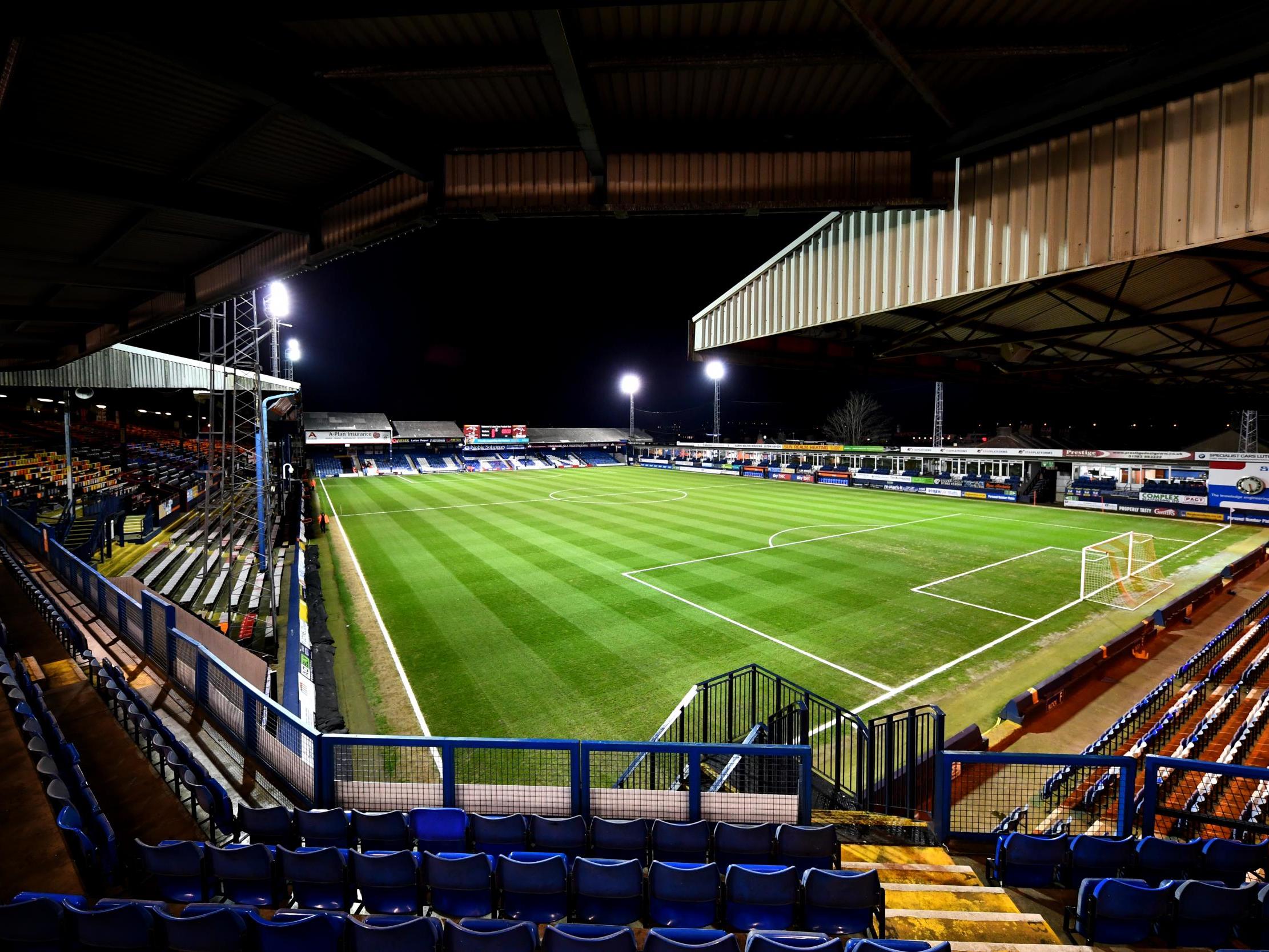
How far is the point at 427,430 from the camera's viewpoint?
7188cm

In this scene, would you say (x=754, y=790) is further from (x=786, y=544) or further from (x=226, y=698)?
(x=786, y=544)

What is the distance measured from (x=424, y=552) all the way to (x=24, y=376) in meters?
15.1

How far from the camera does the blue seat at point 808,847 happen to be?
16.9ft

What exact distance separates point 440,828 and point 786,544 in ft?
64.4

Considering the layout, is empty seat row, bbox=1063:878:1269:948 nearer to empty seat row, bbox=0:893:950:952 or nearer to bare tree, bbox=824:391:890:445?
empty seat row, bbox=0:893:950:952

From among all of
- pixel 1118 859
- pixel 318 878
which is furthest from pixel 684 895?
pixel 1118 859

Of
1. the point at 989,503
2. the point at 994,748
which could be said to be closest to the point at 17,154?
the point at 994,748

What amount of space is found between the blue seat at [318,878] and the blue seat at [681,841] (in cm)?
261

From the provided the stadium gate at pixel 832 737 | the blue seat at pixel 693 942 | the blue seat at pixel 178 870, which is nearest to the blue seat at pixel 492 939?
the blue seat at pixel 693 942

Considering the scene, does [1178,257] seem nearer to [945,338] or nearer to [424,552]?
[945,338]

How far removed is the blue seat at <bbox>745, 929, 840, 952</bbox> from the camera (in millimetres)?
3398

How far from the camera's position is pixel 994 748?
9.23m

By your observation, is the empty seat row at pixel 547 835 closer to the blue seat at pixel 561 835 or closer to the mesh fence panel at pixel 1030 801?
the blue seat at pixel 561 835

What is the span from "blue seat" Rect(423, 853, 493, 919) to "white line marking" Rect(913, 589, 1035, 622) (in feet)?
49.7
